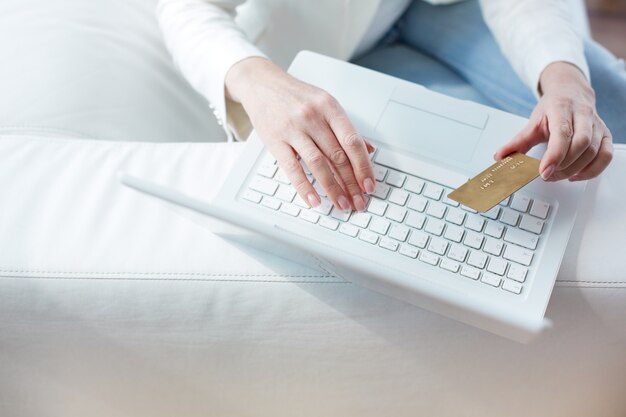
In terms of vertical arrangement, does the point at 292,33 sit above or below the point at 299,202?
above

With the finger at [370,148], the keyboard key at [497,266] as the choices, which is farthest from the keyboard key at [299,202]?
the keyboard key at [497,266]

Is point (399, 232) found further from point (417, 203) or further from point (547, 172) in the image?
point (547, 172)

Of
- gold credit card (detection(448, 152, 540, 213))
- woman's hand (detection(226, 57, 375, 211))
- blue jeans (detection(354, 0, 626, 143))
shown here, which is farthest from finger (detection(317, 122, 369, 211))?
blue jeans (detection(354, 0, 626, 143))

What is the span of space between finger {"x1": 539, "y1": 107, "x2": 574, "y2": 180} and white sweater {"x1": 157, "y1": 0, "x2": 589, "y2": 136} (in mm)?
177

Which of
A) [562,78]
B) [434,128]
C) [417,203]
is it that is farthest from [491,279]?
[562,78]

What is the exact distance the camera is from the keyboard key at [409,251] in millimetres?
731

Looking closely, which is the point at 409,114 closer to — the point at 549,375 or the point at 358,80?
the point at 358,80

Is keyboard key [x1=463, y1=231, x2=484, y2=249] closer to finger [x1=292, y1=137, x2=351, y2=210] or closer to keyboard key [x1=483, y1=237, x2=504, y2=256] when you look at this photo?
keyboard key [x1=483, y1=237, x2=504, y2=256]

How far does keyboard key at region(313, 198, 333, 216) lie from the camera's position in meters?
0.77

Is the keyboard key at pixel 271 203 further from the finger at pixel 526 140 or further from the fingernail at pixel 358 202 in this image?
the finger at pixel 526 140

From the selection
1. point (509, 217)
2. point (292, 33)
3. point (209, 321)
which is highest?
point (292, 33)

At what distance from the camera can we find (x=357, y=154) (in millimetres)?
780

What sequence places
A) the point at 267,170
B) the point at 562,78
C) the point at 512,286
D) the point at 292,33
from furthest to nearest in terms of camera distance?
the point at 292,33 < the point at 562,78 < the point at 267,170 < the point at 512,286

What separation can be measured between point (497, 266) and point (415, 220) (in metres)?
0.10
